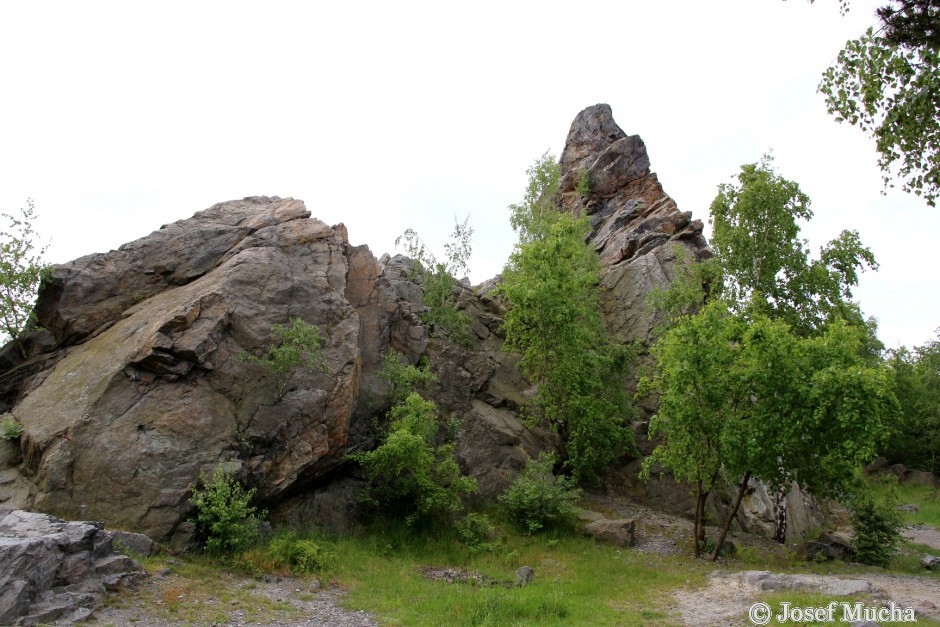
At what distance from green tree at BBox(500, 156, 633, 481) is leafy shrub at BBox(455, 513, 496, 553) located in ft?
22.6

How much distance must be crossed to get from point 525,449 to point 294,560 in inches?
530

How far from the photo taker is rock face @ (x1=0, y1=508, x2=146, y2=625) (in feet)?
37.8

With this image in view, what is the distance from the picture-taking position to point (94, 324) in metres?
22.8

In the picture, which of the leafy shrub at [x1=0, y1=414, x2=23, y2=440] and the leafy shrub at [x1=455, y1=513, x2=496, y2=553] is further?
the leafy shrub at [x1=455, y1=513, x2=496, y2=553]

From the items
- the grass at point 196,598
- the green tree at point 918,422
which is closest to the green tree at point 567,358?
the grass at point 196,598

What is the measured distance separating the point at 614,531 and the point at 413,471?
25.6ft

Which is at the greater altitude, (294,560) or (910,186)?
(910,186)

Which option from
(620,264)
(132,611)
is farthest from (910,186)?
(620,264)

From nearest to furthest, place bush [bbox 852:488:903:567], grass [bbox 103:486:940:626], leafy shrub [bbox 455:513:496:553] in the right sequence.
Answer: grass [bbox 103:486:940:626] → bush [bbox 852:488:903:567] → leafy shrub [bbox 455:513:496:553]

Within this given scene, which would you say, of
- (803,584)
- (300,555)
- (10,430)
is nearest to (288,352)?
(300,555)

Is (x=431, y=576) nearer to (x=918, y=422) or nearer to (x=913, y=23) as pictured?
(x=913, y=23)

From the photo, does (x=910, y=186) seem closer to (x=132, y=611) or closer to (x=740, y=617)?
(x=740, y=617)

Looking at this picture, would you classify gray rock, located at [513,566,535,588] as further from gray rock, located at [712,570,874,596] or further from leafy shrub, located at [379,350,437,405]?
leafy shrub, located at [379,350,437,405]

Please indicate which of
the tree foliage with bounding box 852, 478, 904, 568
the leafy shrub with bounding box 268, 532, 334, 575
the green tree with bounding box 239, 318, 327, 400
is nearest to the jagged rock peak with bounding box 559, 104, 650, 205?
the tree foliage with bounding box 852, 478, 904, 568
